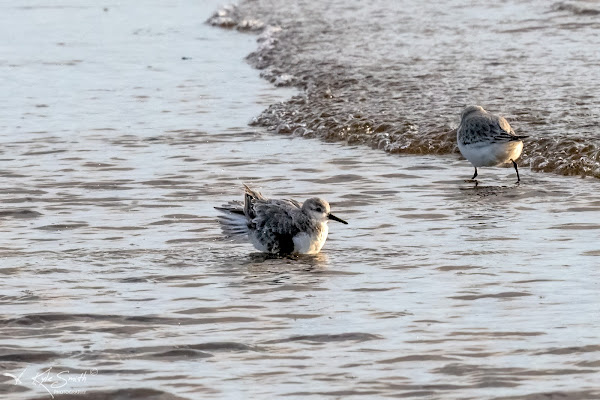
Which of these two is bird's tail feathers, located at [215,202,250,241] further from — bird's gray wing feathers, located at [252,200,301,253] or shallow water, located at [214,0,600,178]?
shallow water, located at [214,0,600,178]

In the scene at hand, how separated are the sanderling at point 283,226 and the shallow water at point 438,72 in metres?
3.54

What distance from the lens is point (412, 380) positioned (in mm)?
5945

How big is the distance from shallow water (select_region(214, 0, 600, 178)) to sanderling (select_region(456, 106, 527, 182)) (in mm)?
556

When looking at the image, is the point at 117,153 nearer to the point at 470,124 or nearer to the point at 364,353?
the point at 470,124

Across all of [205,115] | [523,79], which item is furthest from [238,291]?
[523,79]

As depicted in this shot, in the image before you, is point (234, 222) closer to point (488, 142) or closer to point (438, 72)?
point (488, 142)

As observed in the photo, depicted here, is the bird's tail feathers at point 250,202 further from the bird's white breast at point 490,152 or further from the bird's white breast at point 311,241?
the bird's white breast at point 490,152

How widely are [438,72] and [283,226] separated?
8764 mm

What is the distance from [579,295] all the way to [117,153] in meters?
6.66

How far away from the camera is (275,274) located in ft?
27.2

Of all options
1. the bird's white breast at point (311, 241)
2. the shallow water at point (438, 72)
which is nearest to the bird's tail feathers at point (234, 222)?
the bird's white breast at point (311, 241)

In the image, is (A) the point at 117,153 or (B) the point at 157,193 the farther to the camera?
(A) the point at 117,153
